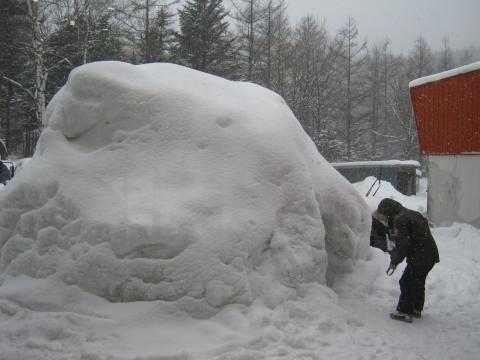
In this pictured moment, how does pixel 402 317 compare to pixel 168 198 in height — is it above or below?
below

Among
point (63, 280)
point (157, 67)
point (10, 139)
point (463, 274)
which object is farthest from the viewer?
point (10, 139)

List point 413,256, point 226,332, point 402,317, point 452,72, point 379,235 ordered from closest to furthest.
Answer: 1. point 226,332
2. point 402,317
3. point 413,256
4. point 379,235
5. point 452,72

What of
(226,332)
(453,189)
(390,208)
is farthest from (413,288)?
(453,189)

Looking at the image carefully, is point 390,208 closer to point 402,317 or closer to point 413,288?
point 413,288

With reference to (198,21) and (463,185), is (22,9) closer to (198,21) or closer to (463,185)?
(198,21)

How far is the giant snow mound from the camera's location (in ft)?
12.6

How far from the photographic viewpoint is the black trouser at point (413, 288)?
4535mm

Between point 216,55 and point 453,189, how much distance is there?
A: 16.9 meters

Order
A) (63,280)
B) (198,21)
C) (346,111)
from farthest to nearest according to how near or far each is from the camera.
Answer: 1. (346,111)
2. (198,21)
3. (63,280)

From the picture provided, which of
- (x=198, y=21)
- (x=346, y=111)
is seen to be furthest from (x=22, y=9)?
(x=346, y=111)

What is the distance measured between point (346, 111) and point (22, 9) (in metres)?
23.3

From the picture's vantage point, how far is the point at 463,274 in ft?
19.9

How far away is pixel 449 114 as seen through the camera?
9906 mm

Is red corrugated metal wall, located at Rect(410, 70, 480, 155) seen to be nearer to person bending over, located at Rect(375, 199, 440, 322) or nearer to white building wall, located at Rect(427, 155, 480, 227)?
white building wall, located at Rect(427, 155, 480, 227)
